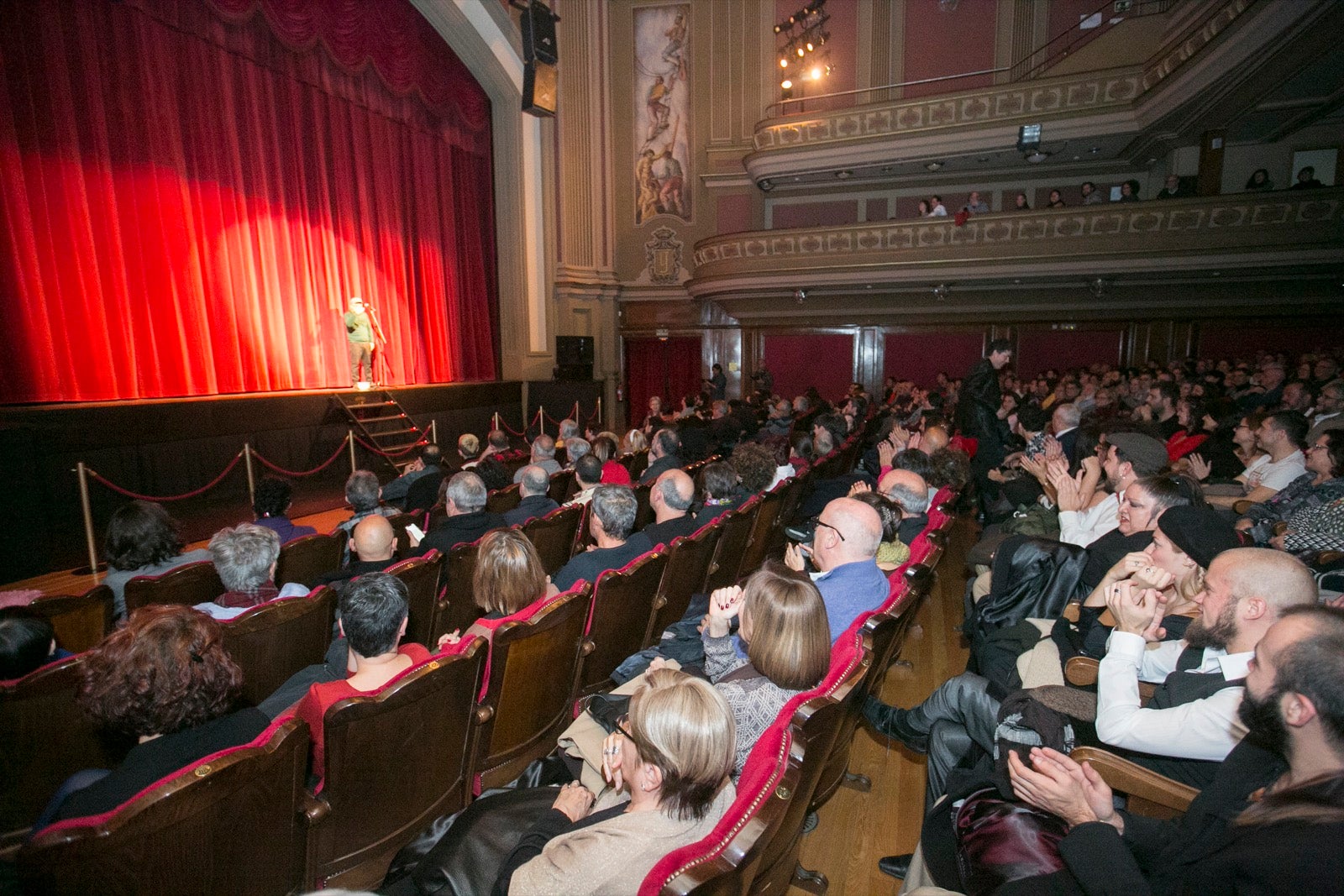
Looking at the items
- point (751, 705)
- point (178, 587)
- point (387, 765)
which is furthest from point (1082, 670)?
point (178, 587)

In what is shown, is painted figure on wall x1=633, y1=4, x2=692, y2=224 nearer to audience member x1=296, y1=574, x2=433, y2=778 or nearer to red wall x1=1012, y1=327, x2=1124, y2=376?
red wall x1=1012, y1=327, x2=1124, y2=376

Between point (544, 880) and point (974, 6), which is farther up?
point (974, 6)

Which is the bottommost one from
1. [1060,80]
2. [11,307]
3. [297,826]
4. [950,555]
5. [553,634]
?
[950,555]

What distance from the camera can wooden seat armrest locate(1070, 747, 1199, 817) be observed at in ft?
4.30

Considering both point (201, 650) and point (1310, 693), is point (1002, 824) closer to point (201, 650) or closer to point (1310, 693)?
point (1310, 693)

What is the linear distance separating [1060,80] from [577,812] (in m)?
12.9

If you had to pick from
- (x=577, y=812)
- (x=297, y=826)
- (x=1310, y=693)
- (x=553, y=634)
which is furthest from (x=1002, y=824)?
(x=297, y=826)

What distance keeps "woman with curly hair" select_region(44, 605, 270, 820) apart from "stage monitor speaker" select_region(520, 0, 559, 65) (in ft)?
36.2

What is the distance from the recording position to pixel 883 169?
1284 centimetres

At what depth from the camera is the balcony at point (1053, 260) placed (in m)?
9.08

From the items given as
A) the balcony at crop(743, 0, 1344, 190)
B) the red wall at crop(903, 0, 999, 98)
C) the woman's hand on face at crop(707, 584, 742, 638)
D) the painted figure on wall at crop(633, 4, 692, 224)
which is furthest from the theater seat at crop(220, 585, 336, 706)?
the red wall at crop(903, 0, 999, 98)

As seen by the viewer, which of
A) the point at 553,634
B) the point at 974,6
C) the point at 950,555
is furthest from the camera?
the point at 974,6

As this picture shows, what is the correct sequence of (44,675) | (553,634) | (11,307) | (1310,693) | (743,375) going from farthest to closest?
(743,375) → (11,307) → (553,634) → (44,675) → (1310,693)

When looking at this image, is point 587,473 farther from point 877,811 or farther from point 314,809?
point 314,809
